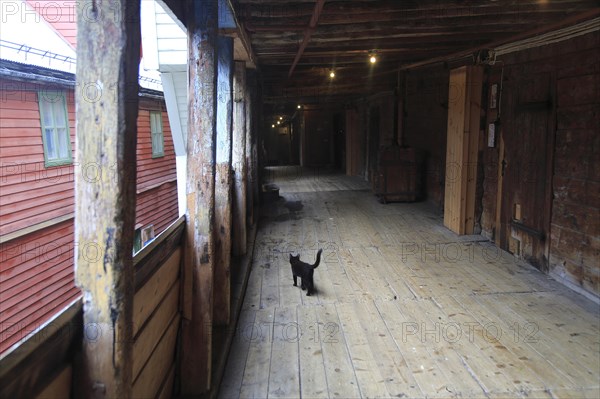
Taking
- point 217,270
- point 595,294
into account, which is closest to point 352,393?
point 217,270

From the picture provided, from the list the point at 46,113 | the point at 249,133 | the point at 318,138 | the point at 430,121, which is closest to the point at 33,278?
the point at 46,113

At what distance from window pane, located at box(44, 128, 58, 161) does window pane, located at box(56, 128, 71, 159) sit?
100 mm

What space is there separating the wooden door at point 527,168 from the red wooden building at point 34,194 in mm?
4345

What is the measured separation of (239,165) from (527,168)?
124 inches

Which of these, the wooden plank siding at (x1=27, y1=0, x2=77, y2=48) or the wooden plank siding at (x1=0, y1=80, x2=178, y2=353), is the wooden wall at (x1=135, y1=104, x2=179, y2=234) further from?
the wooden plank siding at (x1=0, y1=80, x2=178, y2=353)

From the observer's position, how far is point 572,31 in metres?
3.72

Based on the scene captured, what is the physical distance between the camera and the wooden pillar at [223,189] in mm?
3166

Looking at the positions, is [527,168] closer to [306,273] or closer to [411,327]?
[411,327]

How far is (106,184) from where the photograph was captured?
111 cm

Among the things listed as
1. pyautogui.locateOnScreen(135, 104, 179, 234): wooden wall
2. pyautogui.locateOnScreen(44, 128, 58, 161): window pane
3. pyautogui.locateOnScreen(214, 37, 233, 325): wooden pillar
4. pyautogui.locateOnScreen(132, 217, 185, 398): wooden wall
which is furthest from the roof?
pyautogui.locateOnScreen(135, 104, 179, 234): wooden wall

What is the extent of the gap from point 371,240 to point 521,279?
1.86m

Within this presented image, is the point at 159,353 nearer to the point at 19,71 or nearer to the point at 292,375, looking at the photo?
the point at 292,375

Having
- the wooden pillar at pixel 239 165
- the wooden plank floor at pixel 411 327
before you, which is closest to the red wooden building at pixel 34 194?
the wooden pillar at pixel 239 165

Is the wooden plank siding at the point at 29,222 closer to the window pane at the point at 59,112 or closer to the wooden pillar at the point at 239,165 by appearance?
the window pane at the point at 59,112
